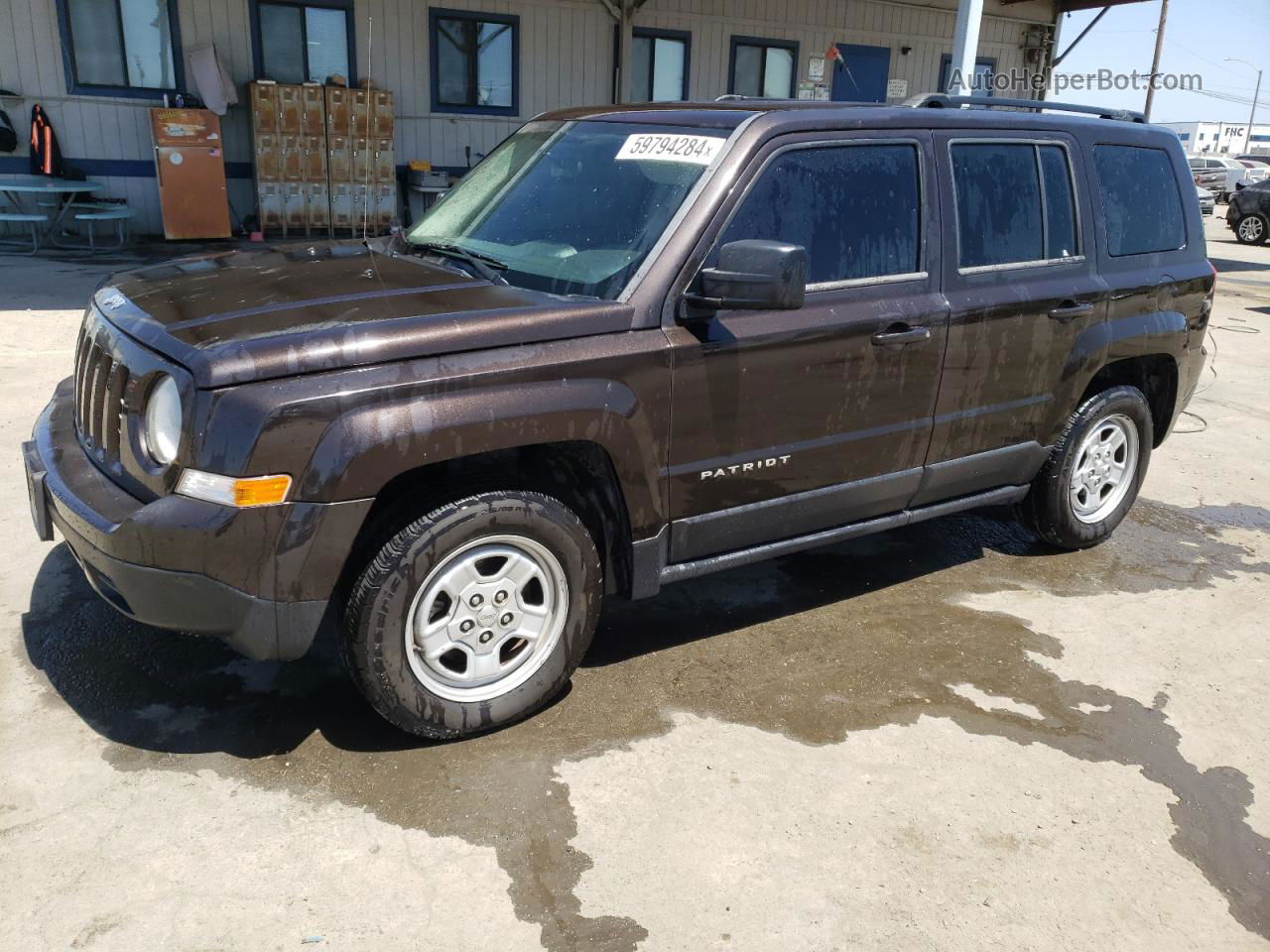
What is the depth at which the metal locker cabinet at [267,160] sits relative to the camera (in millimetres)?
13469

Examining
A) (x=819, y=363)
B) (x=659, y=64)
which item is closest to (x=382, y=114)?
(x=659, y=64)

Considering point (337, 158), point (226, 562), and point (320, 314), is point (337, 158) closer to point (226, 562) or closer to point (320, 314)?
point (320, 314)

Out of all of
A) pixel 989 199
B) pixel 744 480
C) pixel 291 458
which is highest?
pixel 989 199

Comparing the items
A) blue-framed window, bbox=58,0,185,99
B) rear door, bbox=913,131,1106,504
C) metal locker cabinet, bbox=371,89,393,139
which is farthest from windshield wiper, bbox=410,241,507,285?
blue-framed window, bbox=58,0,185,99

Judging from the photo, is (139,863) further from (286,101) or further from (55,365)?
(286,101)

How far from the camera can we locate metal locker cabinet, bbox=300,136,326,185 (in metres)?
13.7

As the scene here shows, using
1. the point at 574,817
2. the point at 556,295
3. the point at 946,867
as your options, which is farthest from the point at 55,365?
the point at 946,867

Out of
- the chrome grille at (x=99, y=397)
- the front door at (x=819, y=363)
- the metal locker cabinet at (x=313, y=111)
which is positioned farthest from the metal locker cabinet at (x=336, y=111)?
the front door at (x=819, y=363)

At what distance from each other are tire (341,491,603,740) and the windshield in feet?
2.63

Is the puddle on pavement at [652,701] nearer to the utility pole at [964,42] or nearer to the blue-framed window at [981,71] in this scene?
the utility pole at [964,42]

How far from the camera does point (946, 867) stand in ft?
9.29

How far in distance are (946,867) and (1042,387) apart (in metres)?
2.32

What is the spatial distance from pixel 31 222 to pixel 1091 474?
496 inches

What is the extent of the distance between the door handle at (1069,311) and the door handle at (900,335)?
78 centimetres
